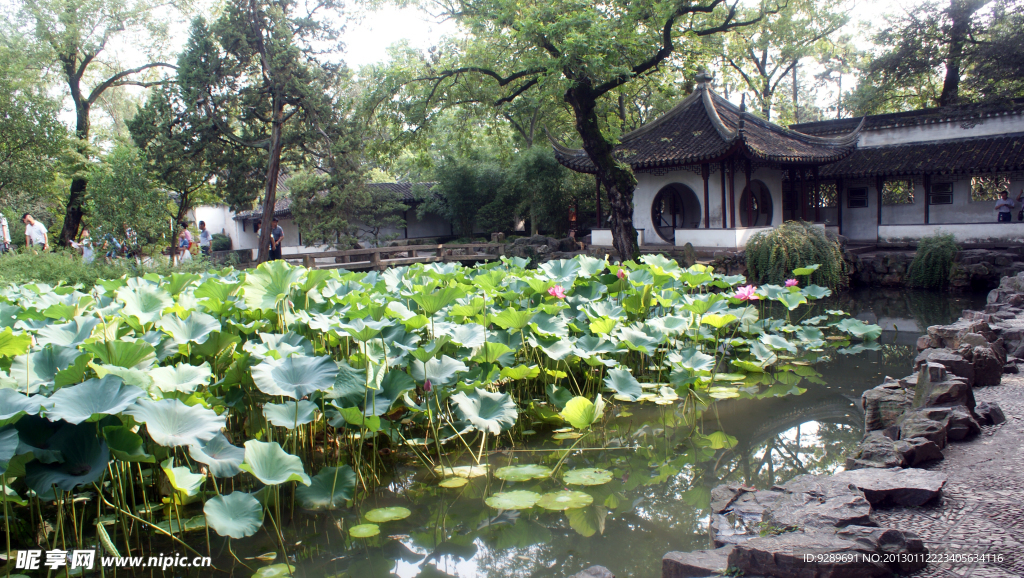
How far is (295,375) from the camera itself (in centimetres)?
234

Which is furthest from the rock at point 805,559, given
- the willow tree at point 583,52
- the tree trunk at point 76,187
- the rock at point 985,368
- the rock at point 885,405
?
the tree trunk at point 76,187

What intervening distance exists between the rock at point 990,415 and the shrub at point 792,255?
796 centimetres

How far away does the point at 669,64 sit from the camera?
12797mm

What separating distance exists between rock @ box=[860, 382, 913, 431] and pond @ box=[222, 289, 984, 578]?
0.73 feet

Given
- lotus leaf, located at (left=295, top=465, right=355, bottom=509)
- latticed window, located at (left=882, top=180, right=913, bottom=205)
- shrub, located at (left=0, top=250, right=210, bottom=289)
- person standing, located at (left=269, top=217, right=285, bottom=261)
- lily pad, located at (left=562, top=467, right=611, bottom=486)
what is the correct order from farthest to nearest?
latticed window, located at (left=882, top=180, right=913, bottom=205)
person standing, located at (left=269, top=217, right=285, bottom=261)
shrub, located at (left=0, top=250, right=210, bottom=289)
lily pad, located at (left=562, top=467, right=611, bottom=486)
lotus leaf, located at (left=295, top=465, right=355, bottom=509)

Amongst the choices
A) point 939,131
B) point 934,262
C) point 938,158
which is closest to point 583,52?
point 934,262

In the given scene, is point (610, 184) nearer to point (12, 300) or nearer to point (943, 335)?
point (943, 335)

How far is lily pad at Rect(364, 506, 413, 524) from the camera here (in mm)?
2600

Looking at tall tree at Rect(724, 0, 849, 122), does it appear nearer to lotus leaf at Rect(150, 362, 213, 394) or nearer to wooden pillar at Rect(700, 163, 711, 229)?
wooden pillar at Rect(700, 163, 711, 229)

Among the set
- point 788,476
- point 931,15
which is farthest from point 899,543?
point 931,15

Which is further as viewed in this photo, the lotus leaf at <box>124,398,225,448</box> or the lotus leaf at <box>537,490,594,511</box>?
the lotus leaf at <box>537,490,594,511</box>

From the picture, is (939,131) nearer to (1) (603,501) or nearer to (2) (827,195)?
(2) (827,195)

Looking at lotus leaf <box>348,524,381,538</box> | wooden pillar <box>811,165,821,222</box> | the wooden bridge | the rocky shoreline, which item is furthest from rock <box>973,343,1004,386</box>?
wooden pillar <box>811,165,821,222</box>

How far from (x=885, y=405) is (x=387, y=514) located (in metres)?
2.49
